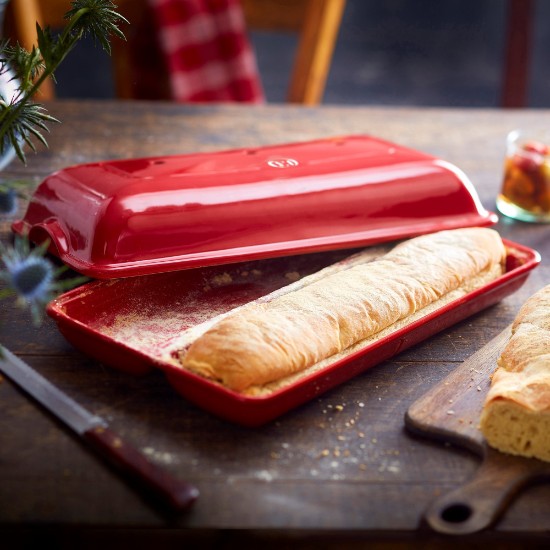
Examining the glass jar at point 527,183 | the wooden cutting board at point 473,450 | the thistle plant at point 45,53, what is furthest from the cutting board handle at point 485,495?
the glass jar at point 527,183

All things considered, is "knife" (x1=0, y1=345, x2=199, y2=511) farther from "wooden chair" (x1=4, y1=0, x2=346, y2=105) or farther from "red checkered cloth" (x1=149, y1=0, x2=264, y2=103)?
"red checkered cloth" (x1=149, y1=0, x2=264, y2=103)

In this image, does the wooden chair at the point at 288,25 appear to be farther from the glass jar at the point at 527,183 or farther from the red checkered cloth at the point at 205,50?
the glass jar at the point at 527,183

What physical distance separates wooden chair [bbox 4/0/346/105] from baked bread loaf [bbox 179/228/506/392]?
1520 millimetres

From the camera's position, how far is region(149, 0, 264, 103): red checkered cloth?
9.29 feet

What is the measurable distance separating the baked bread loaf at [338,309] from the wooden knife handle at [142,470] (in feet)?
0.42

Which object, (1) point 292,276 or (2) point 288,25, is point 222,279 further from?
(2) point 288,25

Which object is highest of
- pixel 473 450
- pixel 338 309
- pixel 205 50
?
pixel 205 50

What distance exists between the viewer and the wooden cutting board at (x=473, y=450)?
81 cm

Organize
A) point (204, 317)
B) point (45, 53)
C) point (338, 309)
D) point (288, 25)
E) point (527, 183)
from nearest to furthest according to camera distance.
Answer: point (45, 53), point (338, 309), point (204, 317), point (527, 183), point (288, 25)

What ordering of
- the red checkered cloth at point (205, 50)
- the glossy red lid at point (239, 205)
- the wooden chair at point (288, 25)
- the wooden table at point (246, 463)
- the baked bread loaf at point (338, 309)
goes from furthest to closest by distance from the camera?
the red checkered cloth at point (205, 50) → the wooden chair at point (288, 25) → the glossy red lid at point (239, 205) → the baked bread loaf at point (338, 309) → the wooden table at point (246, 463)

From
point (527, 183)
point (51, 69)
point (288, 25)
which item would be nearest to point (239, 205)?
point (51, 69)

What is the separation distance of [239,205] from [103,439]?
47 centimetres

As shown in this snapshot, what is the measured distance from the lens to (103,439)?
87 cm

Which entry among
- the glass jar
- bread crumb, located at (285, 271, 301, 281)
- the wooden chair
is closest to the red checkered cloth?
the wooden chair
